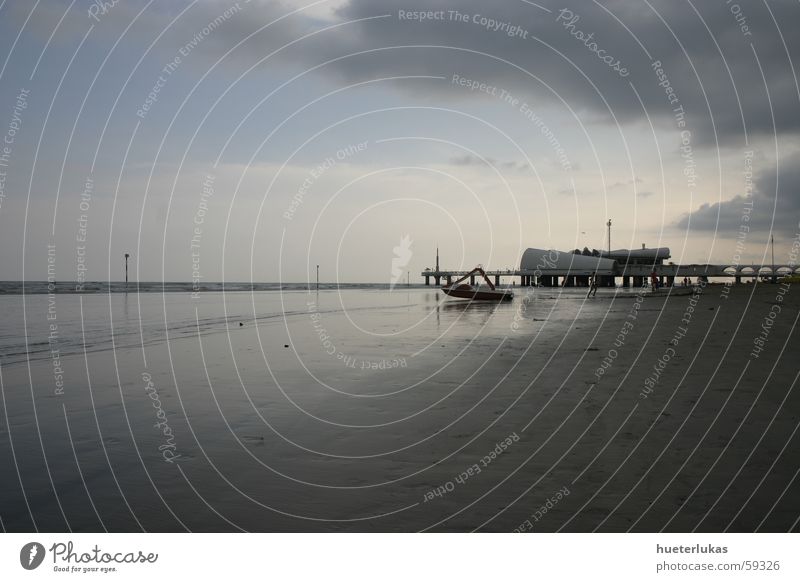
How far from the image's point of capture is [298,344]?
1612cm

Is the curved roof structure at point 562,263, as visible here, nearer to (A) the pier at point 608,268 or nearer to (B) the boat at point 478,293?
(A) the pier at point 608,268

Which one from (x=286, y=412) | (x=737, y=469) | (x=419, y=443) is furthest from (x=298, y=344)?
(x=737, y=469)

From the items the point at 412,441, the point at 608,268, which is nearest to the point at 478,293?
the point at 412,441

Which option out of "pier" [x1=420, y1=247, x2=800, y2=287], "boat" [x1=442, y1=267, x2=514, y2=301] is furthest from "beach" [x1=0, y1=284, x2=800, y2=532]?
"pier" [x1=420, y1=247, x2=800, y2=287]

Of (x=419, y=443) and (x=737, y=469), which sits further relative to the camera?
(x=419, y=443)

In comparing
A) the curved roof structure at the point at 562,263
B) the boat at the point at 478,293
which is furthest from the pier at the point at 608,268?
the boat at the point at 478,293

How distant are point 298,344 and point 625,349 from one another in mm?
8733

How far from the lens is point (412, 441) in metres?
6.15

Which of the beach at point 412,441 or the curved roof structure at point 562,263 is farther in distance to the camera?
the curved roof structure at point 562,263

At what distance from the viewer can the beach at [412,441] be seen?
4.24m

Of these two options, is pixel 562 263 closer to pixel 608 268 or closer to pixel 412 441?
pixel 608 268

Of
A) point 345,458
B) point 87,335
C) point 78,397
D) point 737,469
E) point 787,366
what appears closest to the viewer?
point 737,469
